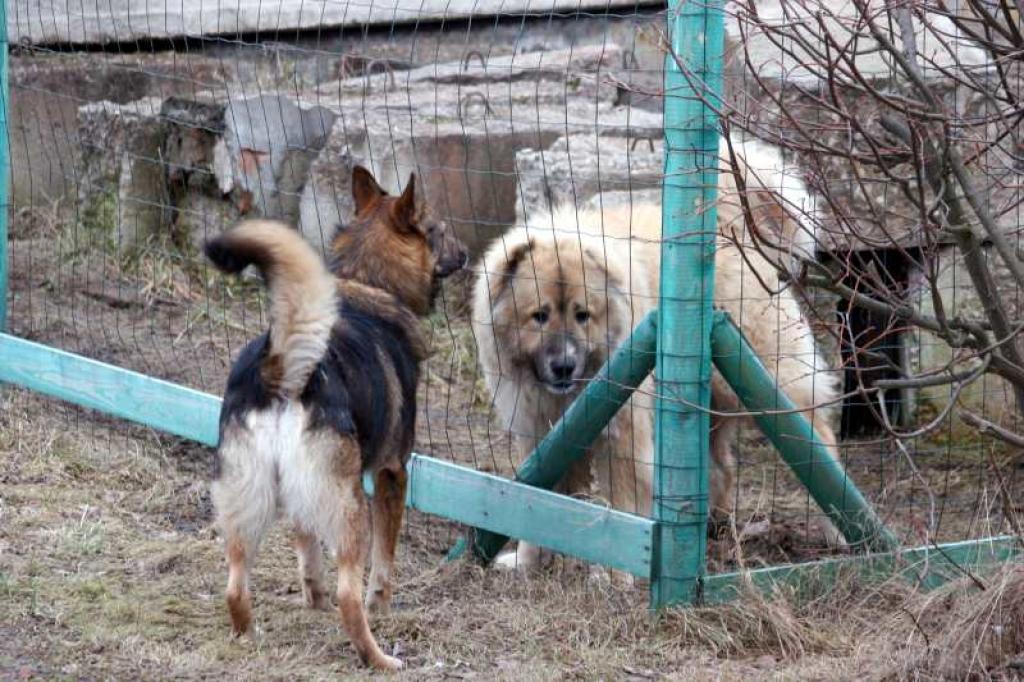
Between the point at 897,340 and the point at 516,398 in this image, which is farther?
the point at 897,340

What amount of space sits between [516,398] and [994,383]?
257cm

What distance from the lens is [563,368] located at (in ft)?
18.4

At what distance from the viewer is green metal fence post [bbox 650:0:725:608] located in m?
4.17

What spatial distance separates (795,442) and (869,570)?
48cm

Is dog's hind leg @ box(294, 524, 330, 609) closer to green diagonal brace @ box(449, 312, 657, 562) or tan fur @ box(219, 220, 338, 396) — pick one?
green diagonal brace @ box(449, 312, 657, 562)

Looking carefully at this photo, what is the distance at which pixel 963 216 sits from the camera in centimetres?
328

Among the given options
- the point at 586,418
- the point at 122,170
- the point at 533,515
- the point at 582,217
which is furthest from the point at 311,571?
the point at 122,170

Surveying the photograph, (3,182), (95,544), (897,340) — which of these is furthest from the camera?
(897,340)

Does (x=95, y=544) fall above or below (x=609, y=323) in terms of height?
below

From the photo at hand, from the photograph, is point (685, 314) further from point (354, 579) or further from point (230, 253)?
point (230, 253)

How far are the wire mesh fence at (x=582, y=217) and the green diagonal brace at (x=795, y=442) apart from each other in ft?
0.56

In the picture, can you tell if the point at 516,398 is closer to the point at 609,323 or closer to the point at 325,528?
the point at 609,323

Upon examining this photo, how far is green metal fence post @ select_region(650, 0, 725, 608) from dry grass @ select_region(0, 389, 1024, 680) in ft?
0.71

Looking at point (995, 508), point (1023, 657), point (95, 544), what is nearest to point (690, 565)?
point (1023, 657)
